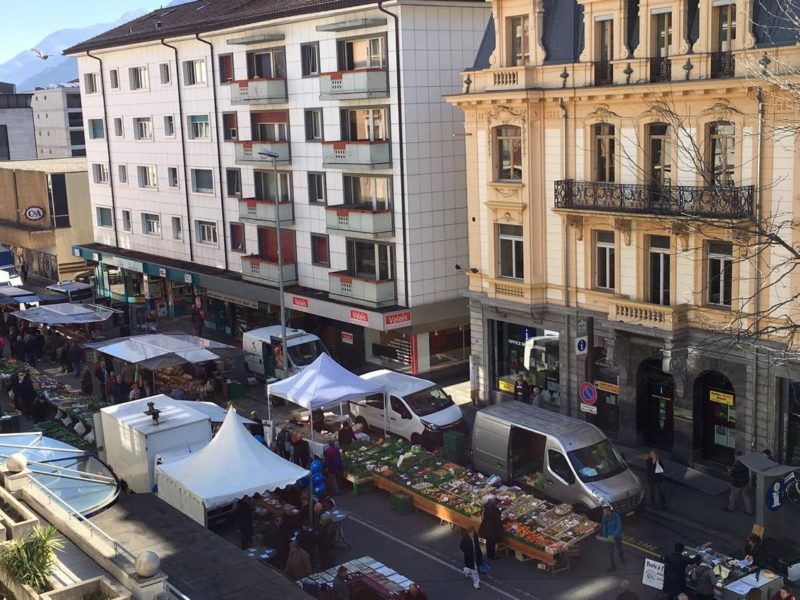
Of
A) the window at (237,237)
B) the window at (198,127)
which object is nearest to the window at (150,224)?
the window at (198,127)

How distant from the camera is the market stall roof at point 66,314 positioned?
40438 millimetres

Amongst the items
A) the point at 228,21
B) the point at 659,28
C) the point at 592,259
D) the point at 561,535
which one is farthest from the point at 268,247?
the point at 561,535

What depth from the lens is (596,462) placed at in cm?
2325

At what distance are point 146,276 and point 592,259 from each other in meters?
30.7

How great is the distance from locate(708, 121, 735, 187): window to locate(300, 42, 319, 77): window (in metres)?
17.8

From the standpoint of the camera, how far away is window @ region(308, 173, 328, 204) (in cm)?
3850

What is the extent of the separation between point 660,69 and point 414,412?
467 inches

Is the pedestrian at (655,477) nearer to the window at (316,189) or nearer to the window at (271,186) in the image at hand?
the window at (316,189)

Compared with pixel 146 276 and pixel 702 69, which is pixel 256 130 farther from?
pixel 702 69

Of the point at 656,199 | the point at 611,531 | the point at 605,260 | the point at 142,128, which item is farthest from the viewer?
the point at 142,128

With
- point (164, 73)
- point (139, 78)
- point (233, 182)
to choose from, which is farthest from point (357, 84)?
Result: point (139, 78)

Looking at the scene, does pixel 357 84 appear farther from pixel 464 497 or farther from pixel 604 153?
pixel 464 497

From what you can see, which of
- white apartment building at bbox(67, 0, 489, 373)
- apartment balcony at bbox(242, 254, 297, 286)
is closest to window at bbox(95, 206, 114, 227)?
white apartment building at bbox(67, 0, 489, 373)

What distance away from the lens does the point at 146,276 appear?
52156mm
